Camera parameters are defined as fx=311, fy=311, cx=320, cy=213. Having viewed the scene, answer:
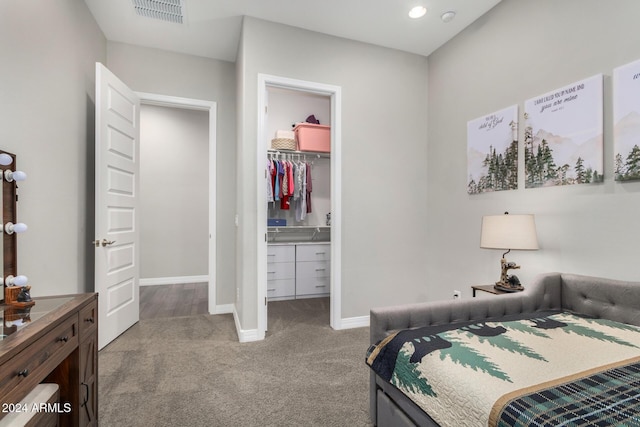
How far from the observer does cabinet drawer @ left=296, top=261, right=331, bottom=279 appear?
419 centimetres

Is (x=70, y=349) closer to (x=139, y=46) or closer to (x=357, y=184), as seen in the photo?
(x=357, y=184)

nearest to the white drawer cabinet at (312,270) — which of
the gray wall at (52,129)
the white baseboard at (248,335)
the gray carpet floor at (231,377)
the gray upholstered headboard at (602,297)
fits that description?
the gray carpet floor at (231,377)

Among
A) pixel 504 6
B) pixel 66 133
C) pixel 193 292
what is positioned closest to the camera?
pixel 66 133

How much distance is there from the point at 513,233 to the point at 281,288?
2.83 metres

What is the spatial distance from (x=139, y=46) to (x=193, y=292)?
10.4 ft

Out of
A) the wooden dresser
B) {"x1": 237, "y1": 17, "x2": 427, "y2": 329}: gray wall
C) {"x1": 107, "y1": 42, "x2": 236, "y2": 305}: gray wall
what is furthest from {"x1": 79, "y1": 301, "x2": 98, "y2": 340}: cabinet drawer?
{"x1": 107, "y1": 42, "x2": 236, "y2": 305}: gray wall

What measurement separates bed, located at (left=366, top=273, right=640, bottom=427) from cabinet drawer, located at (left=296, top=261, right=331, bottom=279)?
264cm

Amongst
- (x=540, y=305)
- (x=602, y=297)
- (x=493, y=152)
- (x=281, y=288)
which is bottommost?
(x=281, y=288)

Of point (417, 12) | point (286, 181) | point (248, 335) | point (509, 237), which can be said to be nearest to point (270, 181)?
point (286, 181)

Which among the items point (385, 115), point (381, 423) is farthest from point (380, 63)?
point (381, 423)

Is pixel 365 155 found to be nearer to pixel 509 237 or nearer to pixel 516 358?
pixel 509 237

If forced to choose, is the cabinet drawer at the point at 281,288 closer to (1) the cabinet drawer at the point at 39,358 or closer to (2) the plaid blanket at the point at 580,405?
(1) the cabinet drawer at the point at 39,358

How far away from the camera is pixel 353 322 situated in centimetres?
310

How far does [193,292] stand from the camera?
178 inches
